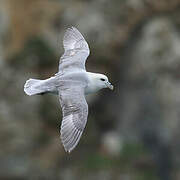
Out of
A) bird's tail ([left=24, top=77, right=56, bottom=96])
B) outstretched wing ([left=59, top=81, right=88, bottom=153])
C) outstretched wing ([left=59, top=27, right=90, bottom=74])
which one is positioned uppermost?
outstretched wing ([left=59, top=27, right=90, bottom=74])

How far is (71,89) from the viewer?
344 inches

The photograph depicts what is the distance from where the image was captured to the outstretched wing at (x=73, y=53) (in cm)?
941

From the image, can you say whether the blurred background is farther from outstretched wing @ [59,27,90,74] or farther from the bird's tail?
the bird's tail

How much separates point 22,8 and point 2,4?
0.34m

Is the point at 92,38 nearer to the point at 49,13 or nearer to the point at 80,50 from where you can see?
the point at 49,13

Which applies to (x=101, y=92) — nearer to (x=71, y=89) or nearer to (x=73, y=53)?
(x=73, y=53)

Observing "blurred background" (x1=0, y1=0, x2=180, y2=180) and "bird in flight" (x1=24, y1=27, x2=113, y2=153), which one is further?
"blurred background" (x1=0, y1=0, x2=180, y2=180)

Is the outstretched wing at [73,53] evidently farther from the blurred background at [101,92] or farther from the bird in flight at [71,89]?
the blurred background at [101,92]

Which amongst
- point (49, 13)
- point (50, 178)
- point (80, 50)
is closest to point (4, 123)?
point (50, 178)

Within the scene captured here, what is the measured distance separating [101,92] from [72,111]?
554 cm

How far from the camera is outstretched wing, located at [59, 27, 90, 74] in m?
9.41

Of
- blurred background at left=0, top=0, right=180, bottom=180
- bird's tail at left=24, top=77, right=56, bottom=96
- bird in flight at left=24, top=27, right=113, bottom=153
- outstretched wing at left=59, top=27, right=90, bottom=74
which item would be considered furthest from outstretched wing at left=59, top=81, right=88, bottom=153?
blurred background at left=0, top=0, right=180, bottom=180

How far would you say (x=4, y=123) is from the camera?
43.8 feet

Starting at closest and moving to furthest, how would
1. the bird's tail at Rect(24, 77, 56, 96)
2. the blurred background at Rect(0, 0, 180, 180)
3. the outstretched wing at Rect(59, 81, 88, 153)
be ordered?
the outstretched wing at Rect(59, 81, 88, 153) < the bird's tail at Rect(24, 77, 56, 96) < the blurred background at Rect(0, 0, 180, 180)
